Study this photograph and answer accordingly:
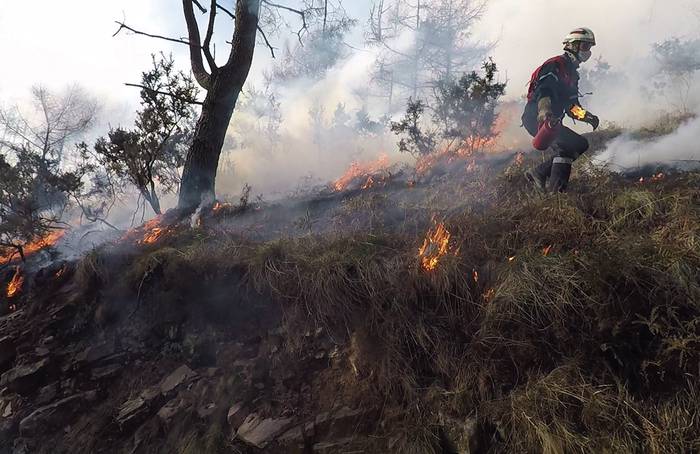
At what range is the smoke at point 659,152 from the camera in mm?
4598

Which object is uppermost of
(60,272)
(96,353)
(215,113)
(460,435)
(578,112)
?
(215,113)

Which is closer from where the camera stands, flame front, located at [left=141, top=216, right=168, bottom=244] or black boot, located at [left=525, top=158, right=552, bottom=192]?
black boot, located at [left=525, top=158, right=552, bottom=192]

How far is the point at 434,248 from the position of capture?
301cm

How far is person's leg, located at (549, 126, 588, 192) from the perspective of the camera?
3750 mm

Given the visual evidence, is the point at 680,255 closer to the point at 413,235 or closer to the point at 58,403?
the point at 413,235

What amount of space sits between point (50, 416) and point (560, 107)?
519 centimetres

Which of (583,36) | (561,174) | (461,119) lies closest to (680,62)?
(461,119)

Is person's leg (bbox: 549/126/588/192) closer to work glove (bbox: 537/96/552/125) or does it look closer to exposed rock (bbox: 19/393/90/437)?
work glove (bbox: 537/96/552/125)

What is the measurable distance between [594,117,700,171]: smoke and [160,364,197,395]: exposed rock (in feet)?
15.4

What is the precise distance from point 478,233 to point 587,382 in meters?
1.41

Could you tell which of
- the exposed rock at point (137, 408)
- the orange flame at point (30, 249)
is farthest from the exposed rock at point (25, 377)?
the orange flame at point (30, 249)

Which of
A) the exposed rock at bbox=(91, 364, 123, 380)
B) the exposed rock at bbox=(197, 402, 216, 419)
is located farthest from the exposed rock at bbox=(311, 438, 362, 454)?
the exposed rock at bbox=(91, 364, 123, 380)

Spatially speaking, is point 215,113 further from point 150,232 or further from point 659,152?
point 659,152

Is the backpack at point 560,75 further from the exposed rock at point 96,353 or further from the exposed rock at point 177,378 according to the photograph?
the exposed rock at point 96,353
